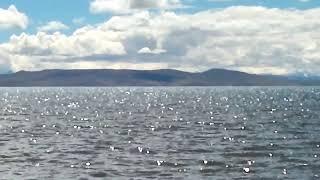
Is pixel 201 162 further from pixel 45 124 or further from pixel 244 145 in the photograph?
pixel 45 124

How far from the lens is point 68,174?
136ft

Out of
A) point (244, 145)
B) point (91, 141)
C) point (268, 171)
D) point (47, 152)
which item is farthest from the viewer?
point (91, 141)

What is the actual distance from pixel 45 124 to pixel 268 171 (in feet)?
165

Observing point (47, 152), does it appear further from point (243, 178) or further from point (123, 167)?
point (243, 178)

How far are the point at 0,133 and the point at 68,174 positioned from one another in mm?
32552

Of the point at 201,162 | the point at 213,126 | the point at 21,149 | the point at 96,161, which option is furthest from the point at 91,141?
the point at 213,126

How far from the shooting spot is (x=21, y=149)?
181 feet

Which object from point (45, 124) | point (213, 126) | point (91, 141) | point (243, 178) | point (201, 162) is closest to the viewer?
point (243, 178)

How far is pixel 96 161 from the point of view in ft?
156

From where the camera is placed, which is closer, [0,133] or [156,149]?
[156,149]

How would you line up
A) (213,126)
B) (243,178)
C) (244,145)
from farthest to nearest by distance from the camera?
(213,126) < (244,145) < (243,178)

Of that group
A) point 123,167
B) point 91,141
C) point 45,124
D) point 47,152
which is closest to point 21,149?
point 47,152

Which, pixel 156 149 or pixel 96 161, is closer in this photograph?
pixel 96 161

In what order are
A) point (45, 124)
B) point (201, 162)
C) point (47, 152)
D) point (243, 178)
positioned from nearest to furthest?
1. point (243, 178)
2. point (201, 162)
3. point (47, 152)
4. point (45, 124)
